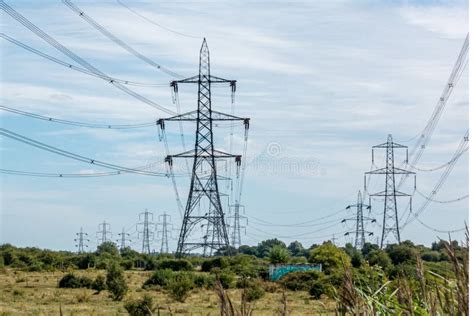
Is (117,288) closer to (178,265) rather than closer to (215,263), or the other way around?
(178,265)

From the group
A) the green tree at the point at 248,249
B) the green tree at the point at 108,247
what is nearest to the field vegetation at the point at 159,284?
the green tree at the point at 108,247

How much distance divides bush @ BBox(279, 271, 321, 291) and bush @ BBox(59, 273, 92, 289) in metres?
13.7

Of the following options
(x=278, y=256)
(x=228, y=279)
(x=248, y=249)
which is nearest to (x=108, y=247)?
(x=248, y=249)

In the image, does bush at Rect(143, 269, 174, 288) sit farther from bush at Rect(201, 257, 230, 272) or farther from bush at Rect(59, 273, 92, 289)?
bush at Rect(201, 257, 230, 272)

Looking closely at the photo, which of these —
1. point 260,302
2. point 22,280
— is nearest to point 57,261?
point 22,280

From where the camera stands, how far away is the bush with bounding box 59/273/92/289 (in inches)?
2261

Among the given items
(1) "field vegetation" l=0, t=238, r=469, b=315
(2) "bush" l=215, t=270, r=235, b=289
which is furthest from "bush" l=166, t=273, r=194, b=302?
(2) "bush" l=215, t=270, r=235, b=289

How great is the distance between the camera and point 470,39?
5078mm

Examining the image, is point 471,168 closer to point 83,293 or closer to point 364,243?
point 83,293

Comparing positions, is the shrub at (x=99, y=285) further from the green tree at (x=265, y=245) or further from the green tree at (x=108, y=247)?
the green tree at (x=265, y=245)

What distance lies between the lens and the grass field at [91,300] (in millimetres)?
40875

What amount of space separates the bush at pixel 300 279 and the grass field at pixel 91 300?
0.73 m

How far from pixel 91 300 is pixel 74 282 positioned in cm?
865

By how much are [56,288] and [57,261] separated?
27315 millimetres
